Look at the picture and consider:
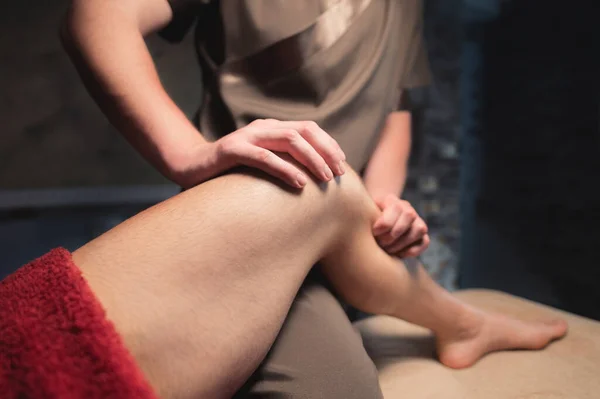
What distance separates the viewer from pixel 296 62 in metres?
0.76

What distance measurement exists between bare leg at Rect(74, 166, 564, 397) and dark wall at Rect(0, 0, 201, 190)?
2.80 feet

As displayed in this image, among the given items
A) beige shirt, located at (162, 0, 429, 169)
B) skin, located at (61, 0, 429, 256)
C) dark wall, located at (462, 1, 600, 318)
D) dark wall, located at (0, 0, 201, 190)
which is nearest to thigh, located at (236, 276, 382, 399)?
skin, located at (61, 0, 429, 256)

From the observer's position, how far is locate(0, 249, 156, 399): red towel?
38cm

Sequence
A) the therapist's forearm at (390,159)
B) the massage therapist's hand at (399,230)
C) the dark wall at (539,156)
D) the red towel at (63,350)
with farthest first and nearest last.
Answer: the dark wall at (539,156) < the therapist's forearm at (390,159) < the massage therapist's hand at (399,230) < the red towel at (63,350)

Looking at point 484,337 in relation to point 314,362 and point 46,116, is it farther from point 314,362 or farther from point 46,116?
point 46,116

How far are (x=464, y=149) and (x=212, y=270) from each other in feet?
5.33

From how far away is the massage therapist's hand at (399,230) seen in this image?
694 millimetres

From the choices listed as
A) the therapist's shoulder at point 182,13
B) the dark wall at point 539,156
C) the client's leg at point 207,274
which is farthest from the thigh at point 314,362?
the dark wall at point 539,156

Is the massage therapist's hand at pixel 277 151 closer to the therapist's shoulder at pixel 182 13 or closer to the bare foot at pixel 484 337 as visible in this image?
the therapist's shoulder at pixel 182 13

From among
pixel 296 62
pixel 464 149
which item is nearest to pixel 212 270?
pixel 296 62

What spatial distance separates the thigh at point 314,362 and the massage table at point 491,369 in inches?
5.9

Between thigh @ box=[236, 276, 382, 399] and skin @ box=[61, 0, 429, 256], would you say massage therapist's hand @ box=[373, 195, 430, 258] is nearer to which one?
skin @ box=[61, 0, 429, 256]

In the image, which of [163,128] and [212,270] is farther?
[163,128]

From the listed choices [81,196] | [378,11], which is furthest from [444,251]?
[81,196]
